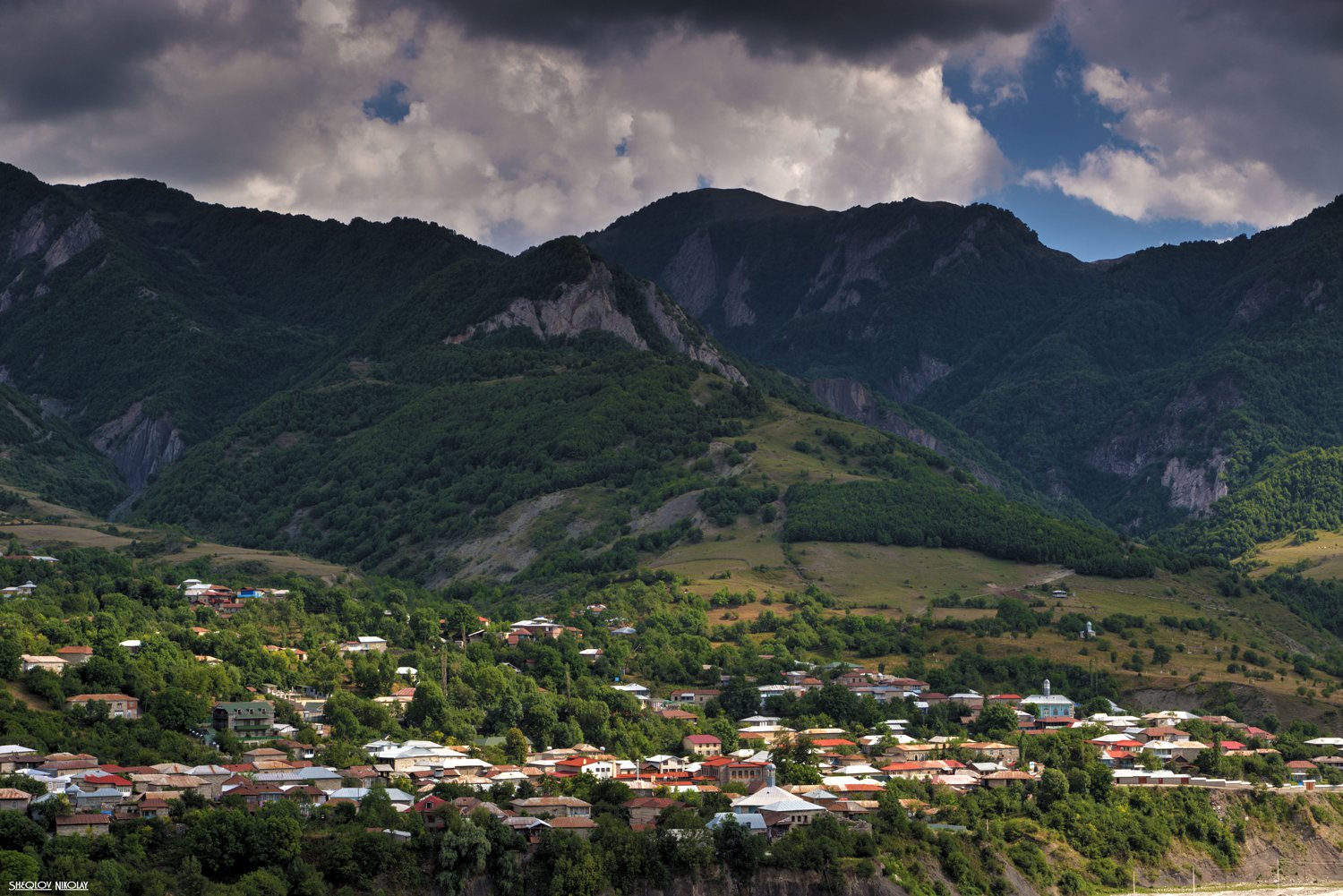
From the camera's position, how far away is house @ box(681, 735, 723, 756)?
150 metres

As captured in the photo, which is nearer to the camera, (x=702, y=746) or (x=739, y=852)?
(x=739, y=852)

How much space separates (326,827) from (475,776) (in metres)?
18.1

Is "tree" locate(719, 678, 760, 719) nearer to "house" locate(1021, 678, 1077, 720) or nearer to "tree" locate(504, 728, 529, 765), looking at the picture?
"house" locate(1021, 678, 1077, 720)

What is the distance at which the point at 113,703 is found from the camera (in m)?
132

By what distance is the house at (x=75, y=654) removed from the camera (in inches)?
5536

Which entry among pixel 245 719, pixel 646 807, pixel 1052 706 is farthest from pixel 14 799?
pixel 1052 706

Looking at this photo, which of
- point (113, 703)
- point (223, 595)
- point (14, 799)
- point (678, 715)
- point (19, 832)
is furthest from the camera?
point (223, 595)

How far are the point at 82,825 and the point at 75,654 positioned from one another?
1521 inches

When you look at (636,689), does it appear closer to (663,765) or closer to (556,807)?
(663,765)

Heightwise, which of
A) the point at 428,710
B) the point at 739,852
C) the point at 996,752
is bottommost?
the point at 739,852

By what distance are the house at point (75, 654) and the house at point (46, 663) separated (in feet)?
2.00

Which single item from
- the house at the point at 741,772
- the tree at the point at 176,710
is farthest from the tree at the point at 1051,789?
the tree at the point at 176,710

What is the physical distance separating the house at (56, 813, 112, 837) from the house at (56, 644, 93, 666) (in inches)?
1372

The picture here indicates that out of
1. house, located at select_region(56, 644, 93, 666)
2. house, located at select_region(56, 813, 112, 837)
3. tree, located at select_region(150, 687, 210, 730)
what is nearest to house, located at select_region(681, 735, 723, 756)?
tree, located at select_region(150, 687, 210, 730)
